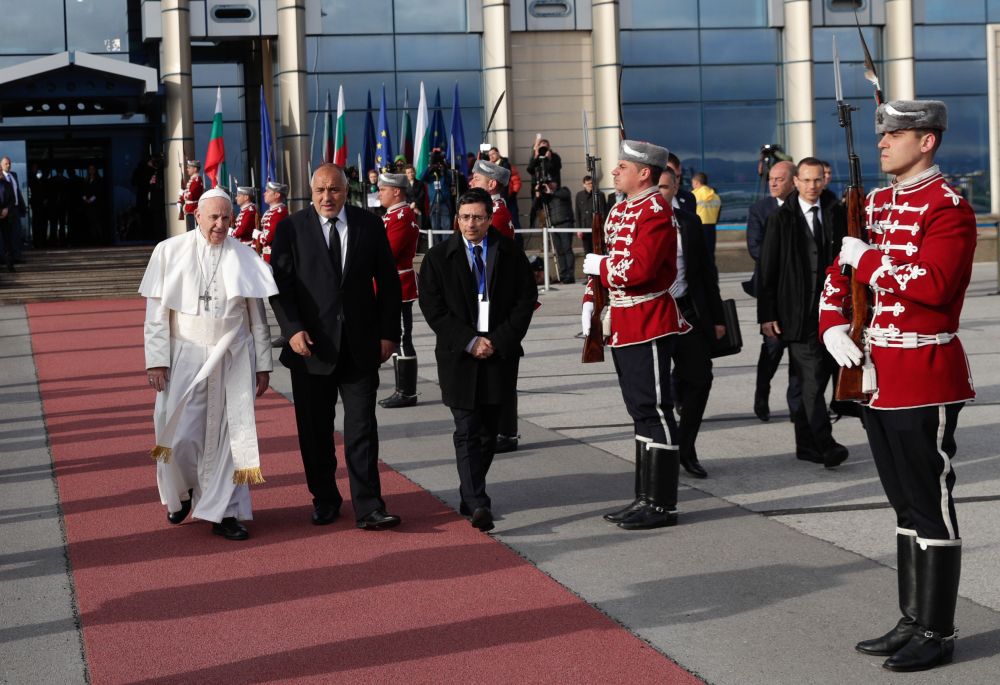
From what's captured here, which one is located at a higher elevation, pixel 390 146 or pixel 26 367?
pixel 390 146

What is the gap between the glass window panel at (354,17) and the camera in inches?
1244

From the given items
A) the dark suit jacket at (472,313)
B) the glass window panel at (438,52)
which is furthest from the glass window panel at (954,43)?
the dark suit jacket at (472,313)

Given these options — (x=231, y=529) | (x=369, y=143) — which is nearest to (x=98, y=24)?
(x=369, y=143)

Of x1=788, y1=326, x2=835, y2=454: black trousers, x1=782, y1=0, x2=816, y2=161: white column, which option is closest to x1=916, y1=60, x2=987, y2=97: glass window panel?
x1=782, y1=0, x2=816, y2=161: white column

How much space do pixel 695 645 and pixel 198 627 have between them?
6.19 feet

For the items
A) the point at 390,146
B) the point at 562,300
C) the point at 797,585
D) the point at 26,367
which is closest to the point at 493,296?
the point at 797,585

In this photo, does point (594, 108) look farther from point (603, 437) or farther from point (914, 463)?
point (914, 463)

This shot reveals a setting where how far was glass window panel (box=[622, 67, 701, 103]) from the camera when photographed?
32.6 m

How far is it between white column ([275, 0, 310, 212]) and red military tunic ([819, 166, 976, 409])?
26.7 meters

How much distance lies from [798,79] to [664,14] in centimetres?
339

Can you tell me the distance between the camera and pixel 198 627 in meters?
5.52

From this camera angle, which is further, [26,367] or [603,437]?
[26,367]

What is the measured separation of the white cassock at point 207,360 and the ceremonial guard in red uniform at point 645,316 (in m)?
1.69

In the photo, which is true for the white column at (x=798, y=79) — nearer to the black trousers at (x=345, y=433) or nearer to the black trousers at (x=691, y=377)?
the black trousers at (x=691, y=377)
